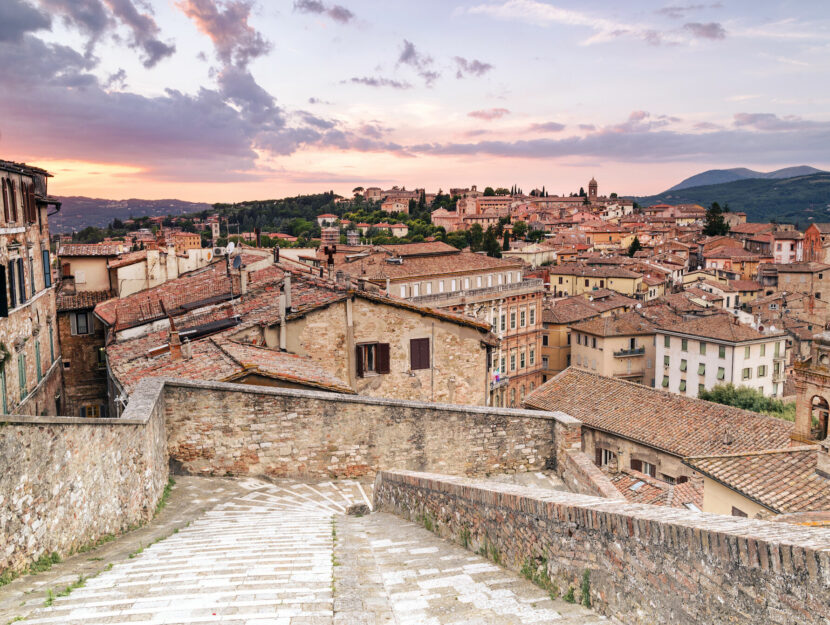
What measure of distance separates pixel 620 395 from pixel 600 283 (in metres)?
55.7

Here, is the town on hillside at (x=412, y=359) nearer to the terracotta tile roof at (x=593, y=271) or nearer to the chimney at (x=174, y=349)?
the chimney at (x=174, y=349)

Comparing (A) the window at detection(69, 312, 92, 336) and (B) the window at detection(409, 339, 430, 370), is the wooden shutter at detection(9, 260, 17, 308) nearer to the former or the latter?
(A) the window at detection(69, 312, 92, 336)

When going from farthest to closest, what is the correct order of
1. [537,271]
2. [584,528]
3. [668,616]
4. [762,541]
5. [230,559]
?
[537,271] → [230,559] → [584,528] → [668,616] → [762,541]

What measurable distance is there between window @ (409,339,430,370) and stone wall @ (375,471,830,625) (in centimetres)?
1090

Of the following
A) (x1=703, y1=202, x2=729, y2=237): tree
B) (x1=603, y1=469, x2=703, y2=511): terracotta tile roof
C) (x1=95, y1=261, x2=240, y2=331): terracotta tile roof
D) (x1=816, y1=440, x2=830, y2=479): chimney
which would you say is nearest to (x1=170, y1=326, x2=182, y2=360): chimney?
(x1=95, y1=261, x2=240, y2=331): terracotta tile roof

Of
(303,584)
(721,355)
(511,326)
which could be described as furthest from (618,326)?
(303,584)

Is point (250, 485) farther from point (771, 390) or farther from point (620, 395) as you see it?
point (771, 390)

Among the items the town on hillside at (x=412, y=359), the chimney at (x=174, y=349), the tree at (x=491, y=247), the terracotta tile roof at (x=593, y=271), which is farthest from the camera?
the tree at (x=491, y=247)

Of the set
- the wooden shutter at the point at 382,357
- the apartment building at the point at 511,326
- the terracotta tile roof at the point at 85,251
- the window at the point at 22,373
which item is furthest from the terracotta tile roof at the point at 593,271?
the window at the point at 22,373

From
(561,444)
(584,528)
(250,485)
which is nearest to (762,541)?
(584,528)

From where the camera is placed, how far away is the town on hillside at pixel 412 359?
41.9 feet

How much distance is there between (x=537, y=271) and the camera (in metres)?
95.3

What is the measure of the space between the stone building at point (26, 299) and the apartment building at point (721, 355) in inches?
1851

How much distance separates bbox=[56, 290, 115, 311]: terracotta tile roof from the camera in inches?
1118
